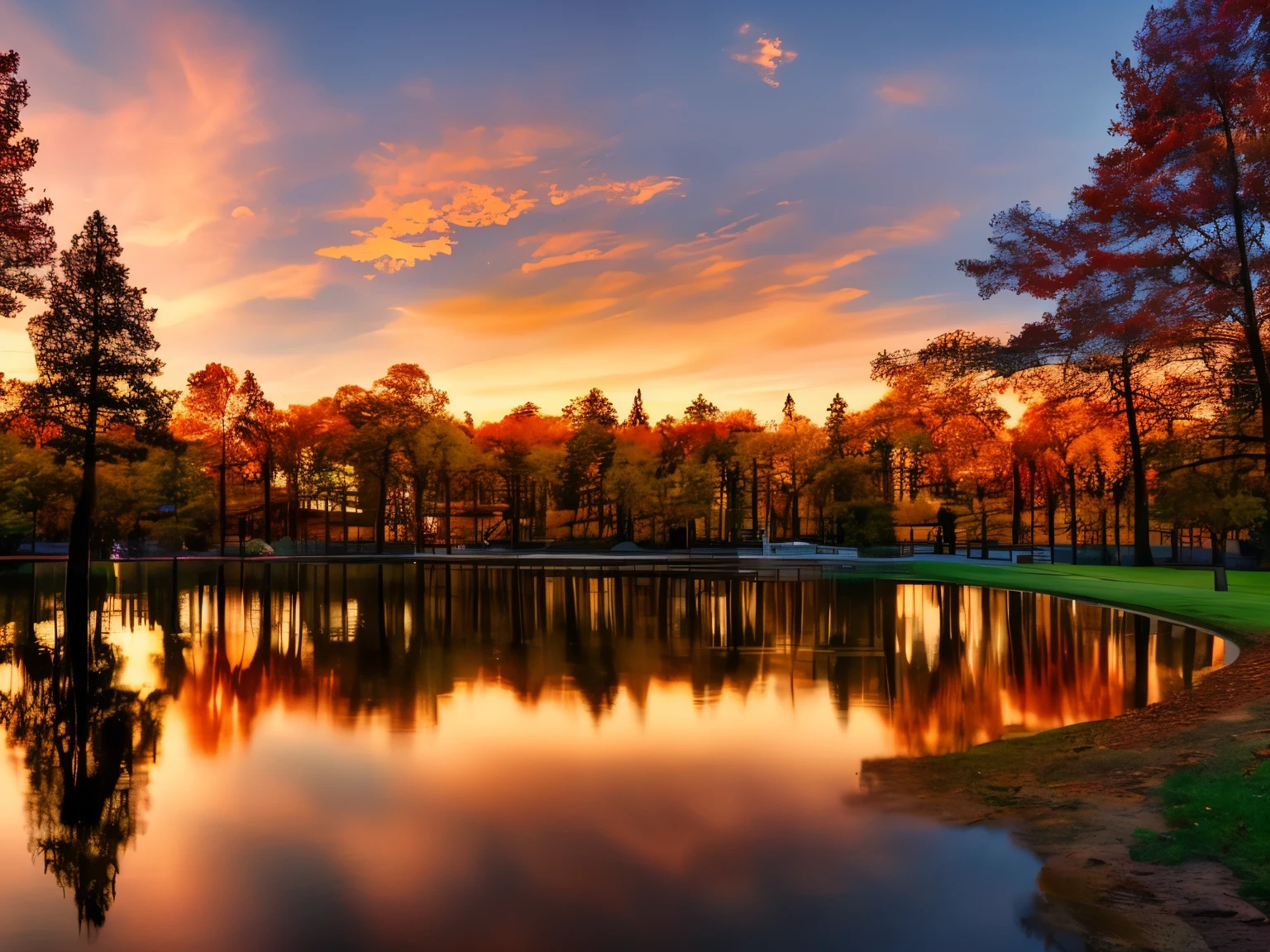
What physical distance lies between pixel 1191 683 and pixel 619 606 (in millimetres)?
17020

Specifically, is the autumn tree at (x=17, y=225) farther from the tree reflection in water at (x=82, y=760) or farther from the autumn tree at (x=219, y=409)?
the autumn tree at (x=219, y=409)

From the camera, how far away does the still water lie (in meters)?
7.00

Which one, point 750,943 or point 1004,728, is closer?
point 750,943

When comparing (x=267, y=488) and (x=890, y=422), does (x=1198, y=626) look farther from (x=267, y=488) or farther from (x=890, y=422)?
(x=267, y=488)

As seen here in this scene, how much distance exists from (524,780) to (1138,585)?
3277 centimetres

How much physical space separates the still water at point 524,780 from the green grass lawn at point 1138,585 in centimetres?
273

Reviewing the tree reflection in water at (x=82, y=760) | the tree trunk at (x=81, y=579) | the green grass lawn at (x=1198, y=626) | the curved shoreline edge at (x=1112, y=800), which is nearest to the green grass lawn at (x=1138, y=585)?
the green grass lawn at (x=1198, y=626)

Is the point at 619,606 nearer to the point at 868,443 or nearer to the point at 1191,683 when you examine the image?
the point at 1191,683

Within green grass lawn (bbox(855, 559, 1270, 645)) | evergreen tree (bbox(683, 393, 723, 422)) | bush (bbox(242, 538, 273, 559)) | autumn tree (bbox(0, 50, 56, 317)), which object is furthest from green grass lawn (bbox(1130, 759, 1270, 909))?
evergreen tree (bbox(683, 393, 723, 422))

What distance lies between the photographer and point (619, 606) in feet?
97.5

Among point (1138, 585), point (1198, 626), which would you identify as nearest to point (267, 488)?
point (1138, 585)

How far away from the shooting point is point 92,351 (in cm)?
3700

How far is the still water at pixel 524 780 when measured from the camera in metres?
7.00

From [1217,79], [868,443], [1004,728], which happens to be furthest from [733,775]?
[868,443]
